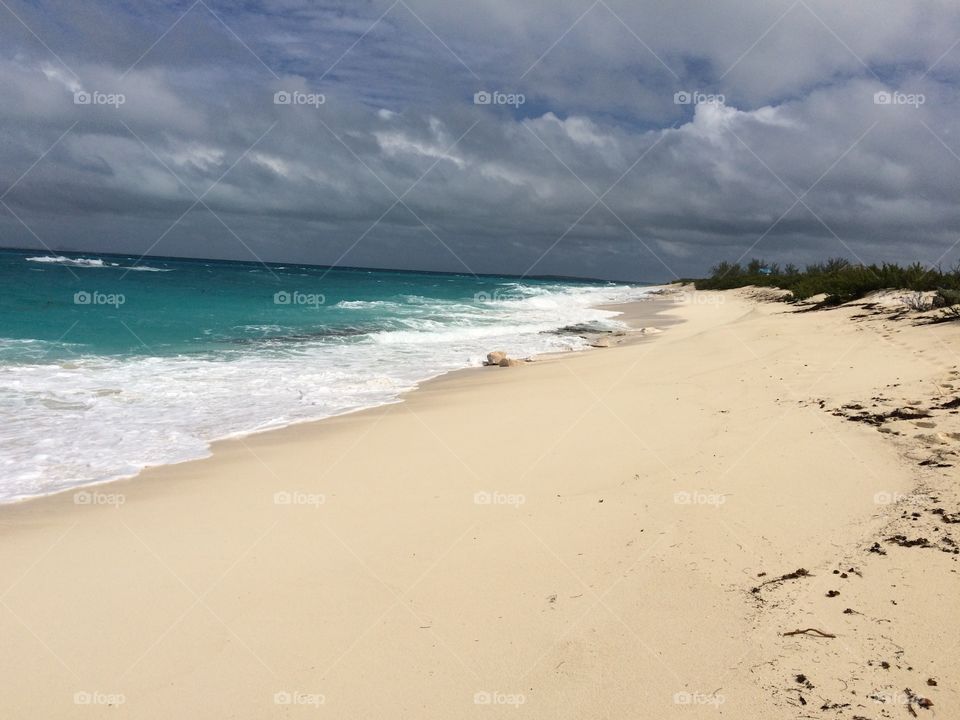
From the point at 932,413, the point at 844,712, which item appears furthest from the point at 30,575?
the point at 932,413

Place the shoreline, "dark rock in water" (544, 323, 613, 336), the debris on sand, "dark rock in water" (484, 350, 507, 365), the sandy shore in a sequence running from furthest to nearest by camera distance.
A: "dark rock in water" (544, 323, 613, 336), "dark rock in water" (484, 350, 507, 365), the shoreline, the debris on sand, the sandy shore

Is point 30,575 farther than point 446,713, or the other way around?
point 30,575

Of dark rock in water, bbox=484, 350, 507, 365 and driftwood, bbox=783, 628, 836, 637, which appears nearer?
driftwood, bbox=783, 628, 836, 637

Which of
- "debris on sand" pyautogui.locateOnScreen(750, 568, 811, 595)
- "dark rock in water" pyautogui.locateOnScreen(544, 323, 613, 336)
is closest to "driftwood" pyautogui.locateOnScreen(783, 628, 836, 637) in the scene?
"debris on sand" pyautogui.locateOnScreen(750, 568, 811, 595)

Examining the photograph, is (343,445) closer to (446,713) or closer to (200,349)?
(446,713)

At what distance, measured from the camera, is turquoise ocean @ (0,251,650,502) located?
22.1 ft

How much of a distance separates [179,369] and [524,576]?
10278mm

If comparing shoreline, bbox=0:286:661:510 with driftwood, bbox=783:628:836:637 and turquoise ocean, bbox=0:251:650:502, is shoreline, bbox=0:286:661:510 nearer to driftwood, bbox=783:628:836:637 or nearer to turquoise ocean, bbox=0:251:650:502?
turquoise ocean, bbox=0:251:650:502

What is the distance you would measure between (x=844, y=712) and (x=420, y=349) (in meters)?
14.5

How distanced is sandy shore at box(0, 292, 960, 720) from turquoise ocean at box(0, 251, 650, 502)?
1.19 meters

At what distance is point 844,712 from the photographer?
7.30 ft

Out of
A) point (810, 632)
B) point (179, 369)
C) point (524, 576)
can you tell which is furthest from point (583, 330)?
point (810, 632)

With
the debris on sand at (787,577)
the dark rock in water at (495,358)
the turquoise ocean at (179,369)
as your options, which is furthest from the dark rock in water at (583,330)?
the debris on sand at (787,577)

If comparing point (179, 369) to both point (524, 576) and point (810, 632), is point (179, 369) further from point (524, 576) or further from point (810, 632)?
point (810, 632)
